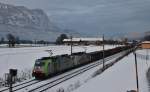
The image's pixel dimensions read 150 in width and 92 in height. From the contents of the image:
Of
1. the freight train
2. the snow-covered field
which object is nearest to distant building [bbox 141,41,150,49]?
the snow-covered field

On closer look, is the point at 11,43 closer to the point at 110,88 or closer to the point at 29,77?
the point at 29,77

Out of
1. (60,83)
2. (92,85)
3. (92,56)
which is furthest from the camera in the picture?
(92,56)

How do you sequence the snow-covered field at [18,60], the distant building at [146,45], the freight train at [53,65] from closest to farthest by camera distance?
the freight train at [53,65]
the snow-covered field at [18,60]
the distant building at [146,45]

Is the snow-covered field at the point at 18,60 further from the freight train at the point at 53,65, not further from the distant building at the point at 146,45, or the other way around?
the distant building at the point at 146,45

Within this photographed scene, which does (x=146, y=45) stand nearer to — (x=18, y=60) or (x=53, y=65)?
(x=18, y=60)

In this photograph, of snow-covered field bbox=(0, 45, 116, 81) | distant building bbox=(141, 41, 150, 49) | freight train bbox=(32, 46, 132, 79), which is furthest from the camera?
distant building bbox=(141, 41, 150, 49)

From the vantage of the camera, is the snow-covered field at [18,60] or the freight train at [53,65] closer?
the freight train at [53,65]

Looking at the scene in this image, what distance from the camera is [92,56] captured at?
248ft

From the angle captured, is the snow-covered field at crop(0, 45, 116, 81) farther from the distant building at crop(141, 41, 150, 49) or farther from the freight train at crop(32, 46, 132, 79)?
the distant building at crop(141, 41, 150, 49)

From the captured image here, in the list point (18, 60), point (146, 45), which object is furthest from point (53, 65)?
point (146, 45)

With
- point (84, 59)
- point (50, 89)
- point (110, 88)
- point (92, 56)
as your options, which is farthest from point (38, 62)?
point (92, 56)

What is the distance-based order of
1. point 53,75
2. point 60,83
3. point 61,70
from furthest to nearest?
point 61,70 → point 53,75 → point 60,83

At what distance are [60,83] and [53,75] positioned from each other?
6.91m

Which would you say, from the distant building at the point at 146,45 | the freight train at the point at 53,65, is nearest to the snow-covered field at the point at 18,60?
the freight train at the point at 53,65
